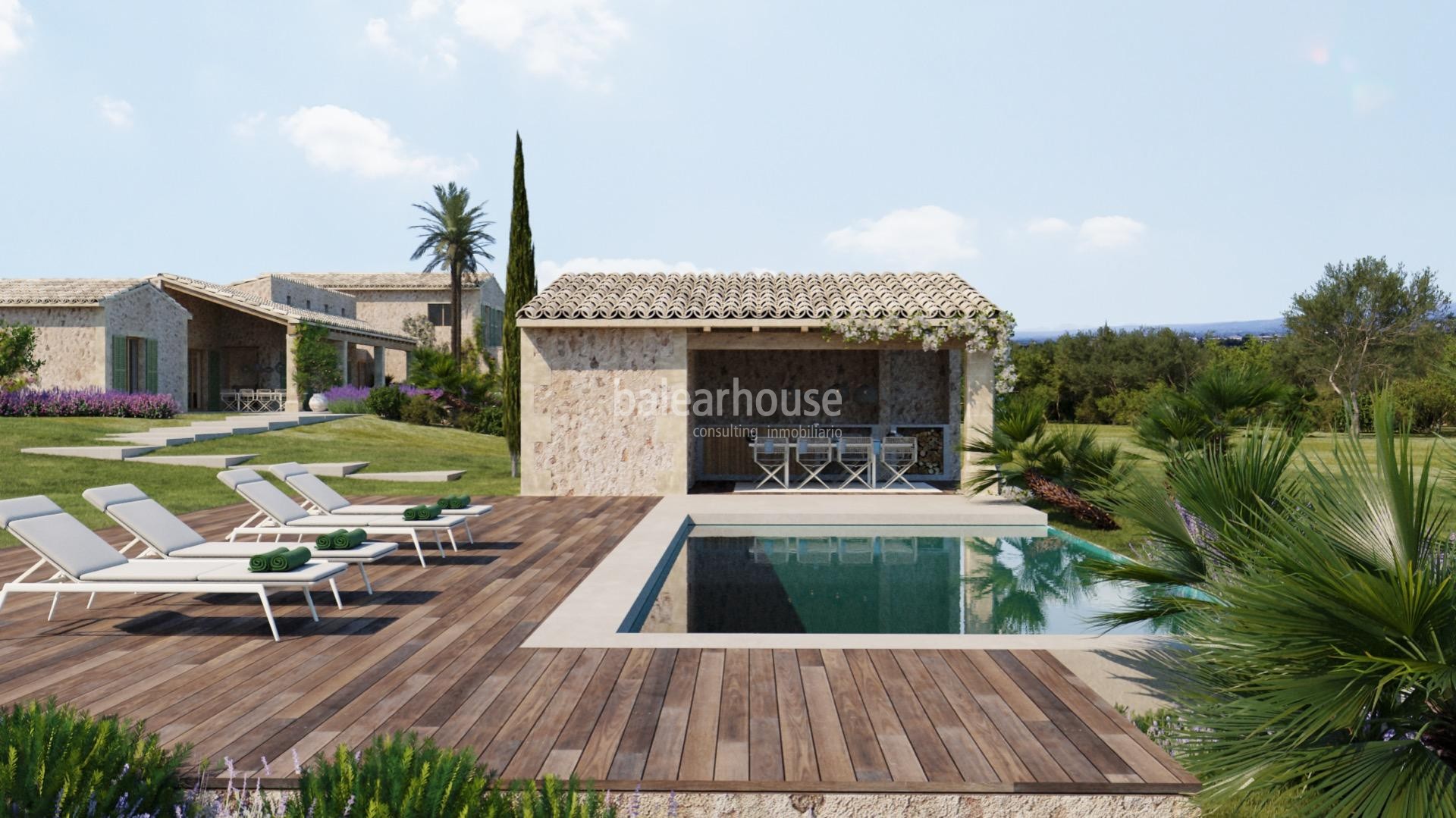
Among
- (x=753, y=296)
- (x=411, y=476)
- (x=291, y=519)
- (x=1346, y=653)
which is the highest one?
(x=753, y=296)

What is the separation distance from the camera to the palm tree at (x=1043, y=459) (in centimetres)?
1191

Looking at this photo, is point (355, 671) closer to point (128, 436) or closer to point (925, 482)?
point (925, 482)

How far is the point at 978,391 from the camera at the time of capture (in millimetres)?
13797

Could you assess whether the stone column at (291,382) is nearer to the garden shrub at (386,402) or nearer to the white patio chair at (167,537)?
the garden shrub at (386,402)

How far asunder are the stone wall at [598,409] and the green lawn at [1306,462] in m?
5.56

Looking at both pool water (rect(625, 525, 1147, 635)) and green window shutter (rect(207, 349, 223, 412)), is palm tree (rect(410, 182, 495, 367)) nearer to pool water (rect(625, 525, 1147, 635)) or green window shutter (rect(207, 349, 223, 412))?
green window shutter (rect(207, 349, 223, 412))

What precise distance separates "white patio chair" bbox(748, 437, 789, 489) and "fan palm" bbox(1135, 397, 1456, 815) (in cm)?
1112

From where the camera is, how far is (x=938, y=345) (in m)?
13.6

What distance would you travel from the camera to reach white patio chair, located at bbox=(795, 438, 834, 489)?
1438cm

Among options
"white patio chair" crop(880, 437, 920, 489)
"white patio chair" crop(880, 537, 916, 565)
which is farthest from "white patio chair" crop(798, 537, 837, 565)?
"white patio chair" crop(880, 437, 920, 489)

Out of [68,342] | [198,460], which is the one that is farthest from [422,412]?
[198,460]

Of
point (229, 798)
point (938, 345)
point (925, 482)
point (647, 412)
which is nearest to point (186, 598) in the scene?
point (229, 798)

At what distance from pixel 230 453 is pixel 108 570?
14.0m

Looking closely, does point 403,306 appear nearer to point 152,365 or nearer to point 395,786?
point 152,365
